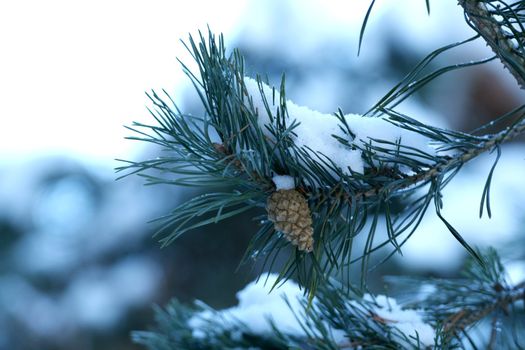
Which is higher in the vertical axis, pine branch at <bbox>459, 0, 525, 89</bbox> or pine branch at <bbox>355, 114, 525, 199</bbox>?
pine branch at <bbox>459, 0, 525, 89</bbox>

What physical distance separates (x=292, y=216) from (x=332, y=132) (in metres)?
0.06

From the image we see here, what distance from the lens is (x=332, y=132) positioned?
0.37m

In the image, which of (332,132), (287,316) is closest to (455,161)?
(332,132)

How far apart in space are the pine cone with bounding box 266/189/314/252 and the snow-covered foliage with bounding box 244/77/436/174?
3cm

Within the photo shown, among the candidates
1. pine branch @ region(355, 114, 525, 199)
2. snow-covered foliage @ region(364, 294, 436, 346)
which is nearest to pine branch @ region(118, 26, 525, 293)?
pine branch @ region(355, 114, 525, 199)

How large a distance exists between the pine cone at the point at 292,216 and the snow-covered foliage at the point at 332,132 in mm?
Answer: 26

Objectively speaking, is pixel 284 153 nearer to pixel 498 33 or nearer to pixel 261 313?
pixel 498 33

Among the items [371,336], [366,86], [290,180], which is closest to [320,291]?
[371,336]

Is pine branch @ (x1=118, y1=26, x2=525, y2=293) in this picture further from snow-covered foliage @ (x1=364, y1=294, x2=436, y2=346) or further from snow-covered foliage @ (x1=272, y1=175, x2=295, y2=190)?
snow-covered foliage @ (x1=364, y1=294, x2=436, y2=346)

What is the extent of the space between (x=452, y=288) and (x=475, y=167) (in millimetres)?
1626

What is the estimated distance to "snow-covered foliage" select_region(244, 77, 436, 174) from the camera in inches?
14.2

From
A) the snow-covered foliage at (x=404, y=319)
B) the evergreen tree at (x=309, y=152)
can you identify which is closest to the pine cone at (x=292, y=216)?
the evergreen tree at (x=309, y=152)

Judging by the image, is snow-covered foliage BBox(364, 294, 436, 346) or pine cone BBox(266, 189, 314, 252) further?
snow-covered foliage BBox(364, 294, 436, 346)

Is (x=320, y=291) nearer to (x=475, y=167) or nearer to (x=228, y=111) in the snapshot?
(x=228, y=111)
